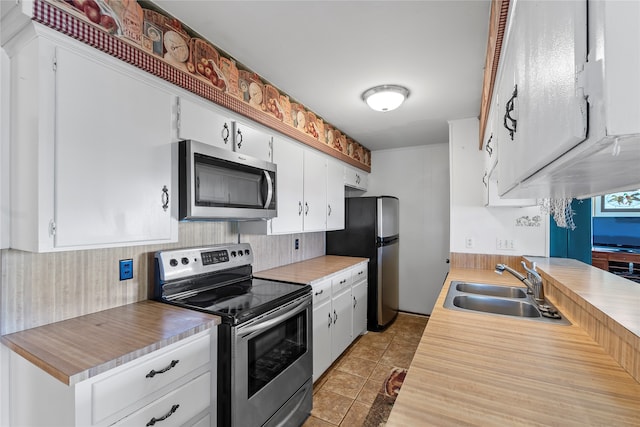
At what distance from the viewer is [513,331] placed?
1.36m

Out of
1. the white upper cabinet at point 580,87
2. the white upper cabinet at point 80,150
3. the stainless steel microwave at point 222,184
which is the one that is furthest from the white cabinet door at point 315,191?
the white upper cabinet at point 580,87

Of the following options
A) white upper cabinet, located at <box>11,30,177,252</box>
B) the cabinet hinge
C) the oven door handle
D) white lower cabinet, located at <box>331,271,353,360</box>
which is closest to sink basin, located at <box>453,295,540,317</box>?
the oven door handle

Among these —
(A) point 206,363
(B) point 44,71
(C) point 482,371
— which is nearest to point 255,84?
(B) point 44,71

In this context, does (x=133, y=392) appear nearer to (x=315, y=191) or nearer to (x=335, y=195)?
(x=315, y=191)

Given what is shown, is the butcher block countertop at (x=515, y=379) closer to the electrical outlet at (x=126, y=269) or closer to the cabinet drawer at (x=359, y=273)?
the electrical outlet at (x=126, y=269)

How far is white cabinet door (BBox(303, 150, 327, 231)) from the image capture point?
2695 millimetres

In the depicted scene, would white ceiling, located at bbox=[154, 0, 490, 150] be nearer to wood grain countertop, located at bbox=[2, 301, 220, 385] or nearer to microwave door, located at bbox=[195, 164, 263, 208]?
microwave door, located at bbox=[195, 164, 263, 208]

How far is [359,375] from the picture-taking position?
2.58 m

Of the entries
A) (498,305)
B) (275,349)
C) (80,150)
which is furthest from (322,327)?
(80,150)

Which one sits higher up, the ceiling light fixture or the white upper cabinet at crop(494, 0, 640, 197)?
the ceiling light fixture

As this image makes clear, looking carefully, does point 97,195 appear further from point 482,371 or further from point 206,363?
point 482,371

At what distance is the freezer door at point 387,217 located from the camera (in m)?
3.41

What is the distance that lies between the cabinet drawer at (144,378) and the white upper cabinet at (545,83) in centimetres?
142

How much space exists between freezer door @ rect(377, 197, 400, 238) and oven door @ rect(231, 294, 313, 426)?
5.36ft
